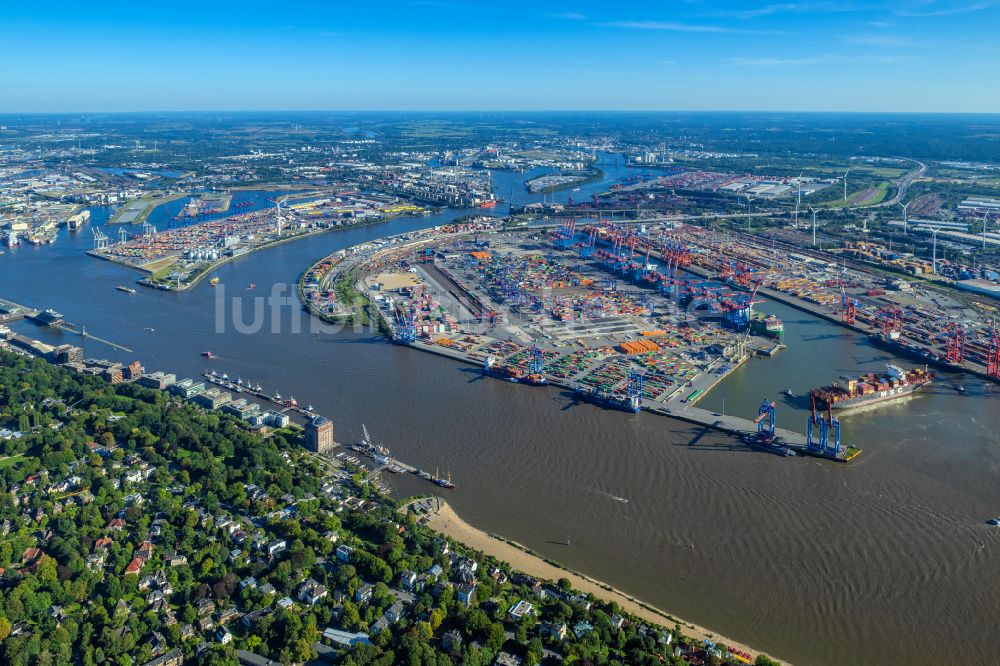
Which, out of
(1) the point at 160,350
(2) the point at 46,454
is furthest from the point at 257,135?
(2) the point at 46,454

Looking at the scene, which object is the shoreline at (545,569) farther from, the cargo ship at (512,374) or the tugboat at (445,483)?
the cargo ship at (512,374)

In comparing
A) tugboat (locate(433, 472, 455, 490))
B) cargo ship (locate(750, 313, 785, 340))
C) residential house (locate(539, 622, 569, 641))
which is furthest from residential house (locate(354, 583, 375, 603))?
cargo ship (locate(750, 313, 785, 340))

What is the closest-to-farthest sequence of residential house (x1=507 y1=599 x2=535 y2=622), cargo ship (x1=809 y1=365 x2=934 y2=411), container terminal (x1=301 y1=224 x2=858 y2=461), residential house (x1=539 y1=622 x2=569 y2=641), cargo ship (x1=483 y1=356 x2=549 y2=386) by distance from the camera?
residential house (x1=539 y1=622 x2=569 y2=641) → residential house (x1=507 y1=599 x2=535 y2=622) → cargo ship (x1=809 y1=365 x2=934 y2=411) → container terminal (x1=301 y1=224 x2=858 y2=461) → cargo ship (x1=483 y1=356 x2=549 y2=386)

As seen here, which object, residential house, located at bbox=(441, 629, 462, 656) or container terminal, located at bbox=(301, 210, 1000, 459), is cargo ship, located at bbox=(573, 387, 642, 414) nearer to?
container terminal, located at bbox=(301, 210, 1000, 459)

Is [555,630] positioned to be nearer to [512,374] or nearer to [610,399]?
[610,399]

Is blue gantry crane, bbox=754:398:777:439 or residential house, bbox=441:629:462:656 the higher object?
blue gantry crane, bbox=754:398:777:439

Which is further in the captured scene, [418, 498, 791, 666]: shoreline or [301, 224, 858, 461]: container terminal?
[301, 224, 858, 461]: container terminal

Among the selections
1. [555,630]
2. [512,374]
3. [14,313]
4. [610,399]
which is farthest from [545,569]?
[14,313]
